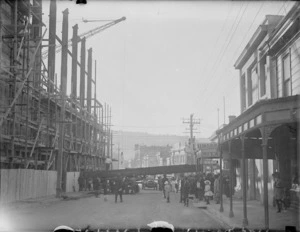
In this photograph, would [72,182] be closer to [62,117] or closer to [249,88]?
[62,117]

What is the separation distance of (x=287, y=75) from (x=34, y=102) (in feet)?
63.0

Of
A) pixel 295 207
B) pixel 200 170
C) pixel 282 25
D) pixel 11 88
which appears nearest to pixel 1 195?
pixel 11 88

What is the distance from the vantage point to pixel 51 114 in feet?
112

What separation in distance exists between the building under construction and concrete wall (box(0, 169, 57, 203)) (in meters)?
1.02

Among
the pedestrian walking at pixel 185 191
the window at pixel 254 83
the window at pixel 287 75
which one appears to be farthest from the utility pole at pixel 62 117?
the window at pixel 287 75

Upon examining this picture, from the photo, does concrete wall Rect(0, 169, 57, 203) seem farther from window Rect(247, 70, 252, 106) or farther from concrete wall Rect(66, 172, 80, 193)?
window Rect(247, 70, 252, 106)

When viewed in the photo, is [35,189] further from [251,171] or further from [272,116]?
[272,116]

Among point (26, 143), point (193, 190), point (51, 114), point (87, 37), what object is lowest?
point (193, 190)

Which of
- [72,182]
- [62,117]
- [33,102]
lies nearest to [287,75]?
[62,117]

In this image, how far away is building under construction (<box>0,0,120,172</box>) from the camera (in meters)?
23.5

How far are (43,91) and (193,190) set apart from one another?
43.4 feet

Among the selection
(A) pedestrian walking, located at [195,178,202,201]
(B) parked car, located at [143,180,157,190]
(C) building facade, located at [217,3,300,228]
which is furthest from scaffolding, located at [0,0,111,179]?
(C) building facade, located at [217,3,300,228]

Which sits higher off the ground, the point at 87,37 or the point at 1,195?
the point at 87,37

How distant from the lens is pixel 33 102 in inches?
1138
